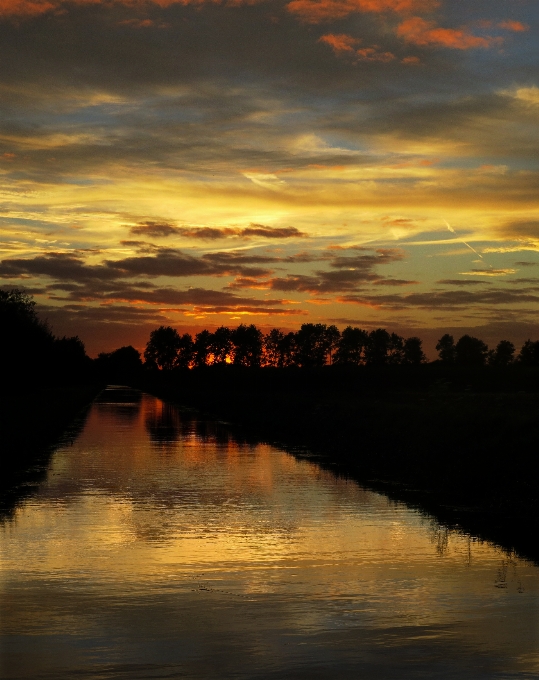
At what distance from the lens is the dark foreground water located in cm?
765

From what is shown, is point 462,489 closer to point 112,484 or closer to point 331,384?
point 112,484

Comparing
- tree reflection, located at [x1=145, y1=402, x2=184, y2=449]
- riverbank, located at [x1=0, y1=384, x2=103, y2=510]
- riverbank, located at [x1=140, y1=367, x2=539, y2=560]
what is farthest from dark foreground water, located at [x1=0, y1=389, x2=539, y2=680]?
tree reflection, located at [x1=145, y1=402, x2=184, y2=449]

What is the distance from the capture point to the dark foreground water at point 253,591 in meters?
7.65

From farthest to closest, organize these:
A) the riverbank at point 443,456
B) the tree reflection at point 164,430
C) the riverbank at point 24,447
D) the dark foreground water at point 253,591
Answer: the tree reflection at point 164,430 → the riverbank at point 24,447 → the riverbank at point 443,456 → the dark foreground water at point 253,591

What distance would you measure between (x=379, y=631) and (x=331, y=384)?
95.9 metres

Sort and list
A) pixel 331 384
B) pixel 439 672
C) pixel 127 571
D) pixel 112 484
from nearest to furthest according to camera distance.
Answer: pixel 439 672 < pixel 127 571 < pixel 112 484 < pixel 331 384

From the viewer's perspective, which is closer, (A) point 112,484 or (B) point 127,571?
(B) point 127,571

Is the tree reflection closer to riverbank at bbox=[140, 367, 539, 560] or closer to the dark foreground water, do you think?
riverbank at bbox=[140, 367, 539, 560]

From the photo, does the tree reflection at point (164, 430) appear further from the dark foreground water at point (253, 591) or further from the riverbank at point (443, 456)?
the dark foreground water at point (253, 591)

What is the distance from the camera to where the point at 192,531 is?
14.3 meters

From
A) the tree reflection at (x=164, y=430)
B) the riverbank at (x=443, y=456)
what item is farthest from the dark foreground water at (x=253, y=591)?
the tree reflection at (x=164, y=430)

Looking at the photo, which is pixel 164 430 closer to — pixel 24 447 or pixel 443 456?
pixel 24 447

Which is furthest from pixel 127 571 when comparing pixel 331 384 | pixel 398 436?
pixel 331 384

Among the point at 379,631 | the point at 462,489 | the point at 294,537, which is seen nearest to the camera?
the point at 379,631
